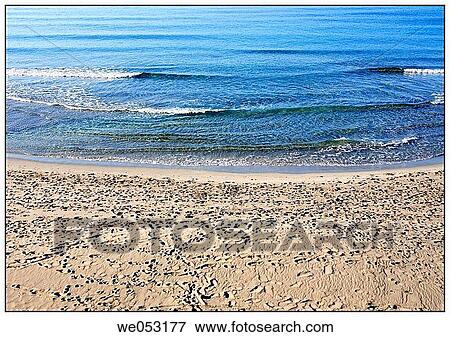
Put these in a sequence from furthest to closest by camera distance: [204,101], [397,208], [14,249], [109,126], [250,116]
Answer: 1. [204,101]
2. [250,116]
3. [109,126]
4. [397,208]
5. [14,249]

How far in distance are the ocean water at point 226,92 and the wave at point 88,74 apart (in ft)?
0.37

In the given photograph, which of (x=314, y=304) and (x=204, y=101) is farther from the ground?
(x=204, y=101)

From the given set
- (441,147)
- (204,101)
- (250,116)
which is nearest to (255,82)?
(204,101)

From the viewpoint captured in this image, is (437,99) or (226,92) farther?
(226,92)

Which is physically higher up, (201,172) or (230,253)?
(201,172)

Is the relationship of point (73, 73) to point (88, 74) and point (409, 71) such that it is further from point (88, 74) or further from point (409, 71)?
point (409, 71)

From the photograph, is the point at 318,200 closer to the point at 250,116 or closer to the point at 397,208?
the point at 397,208

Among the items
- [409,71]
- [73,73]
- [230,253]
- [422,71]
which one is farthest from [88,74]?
[230,253]

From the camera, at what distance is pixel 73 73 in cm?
2969

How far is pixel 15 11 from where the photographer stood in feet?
171

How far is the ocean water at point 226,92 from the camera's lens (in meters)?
16.9

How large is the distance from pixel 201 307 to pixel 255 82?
2121 cm

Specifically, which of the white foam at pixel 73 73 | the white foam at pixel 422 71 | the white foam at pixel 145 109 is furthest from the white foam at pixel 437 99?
the white foam at pixel 73 73

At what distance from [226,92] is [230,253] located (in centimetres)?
1736
